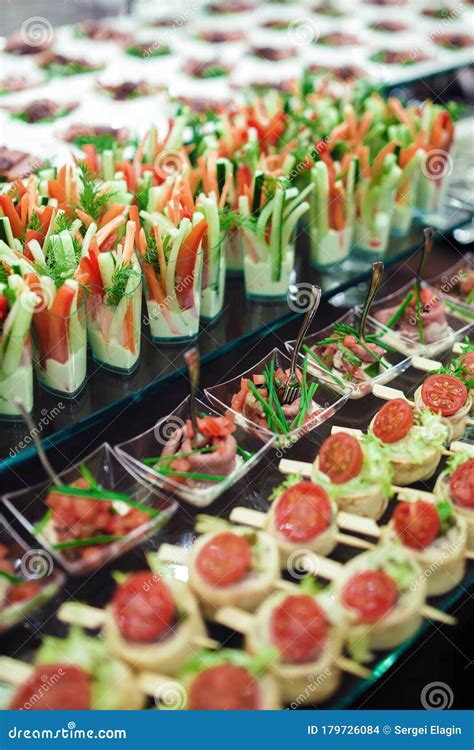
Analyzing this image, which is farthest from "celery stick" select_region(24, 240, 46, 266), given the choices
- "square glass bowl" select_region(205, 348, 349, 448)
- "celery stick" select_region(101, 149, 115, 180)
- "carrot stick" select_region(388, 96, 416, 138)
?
"carrot stick" select_region(388, 96, 416, 138)

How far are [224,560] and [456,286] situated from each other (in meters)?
2.36

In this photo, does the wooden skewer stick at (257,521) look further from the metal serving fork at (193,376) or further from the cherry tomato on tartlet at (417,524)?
the metal serving fork at (193,376)

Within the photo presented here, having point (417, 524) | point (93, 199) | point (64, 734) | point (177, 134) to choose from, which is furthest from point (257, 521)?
point (177, 134)

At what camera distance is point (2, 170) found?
419 cm

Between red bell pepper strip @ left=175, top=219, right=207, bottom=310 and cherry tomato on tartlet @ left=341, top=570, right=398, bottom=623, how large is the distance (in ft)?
4.81

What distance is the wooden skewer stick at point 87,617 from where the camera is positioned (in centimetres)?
231

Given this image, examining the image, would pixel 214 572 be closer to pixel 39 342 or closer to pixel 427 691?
pixel 427 691

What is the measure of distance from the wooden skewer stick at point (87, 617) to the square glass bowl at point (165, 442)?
0.52 meters

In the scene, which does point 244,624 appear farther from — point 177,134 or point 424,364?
point 177,134

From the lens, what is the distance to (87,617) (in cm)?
239

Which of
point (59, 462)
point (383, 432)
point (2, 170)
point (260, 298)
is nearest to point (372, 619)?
point (383, 432)

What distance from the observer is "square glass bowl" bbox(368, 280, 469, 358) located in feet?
12.1

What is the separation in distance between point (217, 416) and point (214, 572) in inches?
34.0

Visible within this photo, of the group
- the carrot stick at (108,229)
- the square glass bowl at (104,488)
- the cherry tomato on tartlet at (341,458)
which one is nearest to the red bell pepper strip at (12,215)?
the carrot stick at (108,229)
